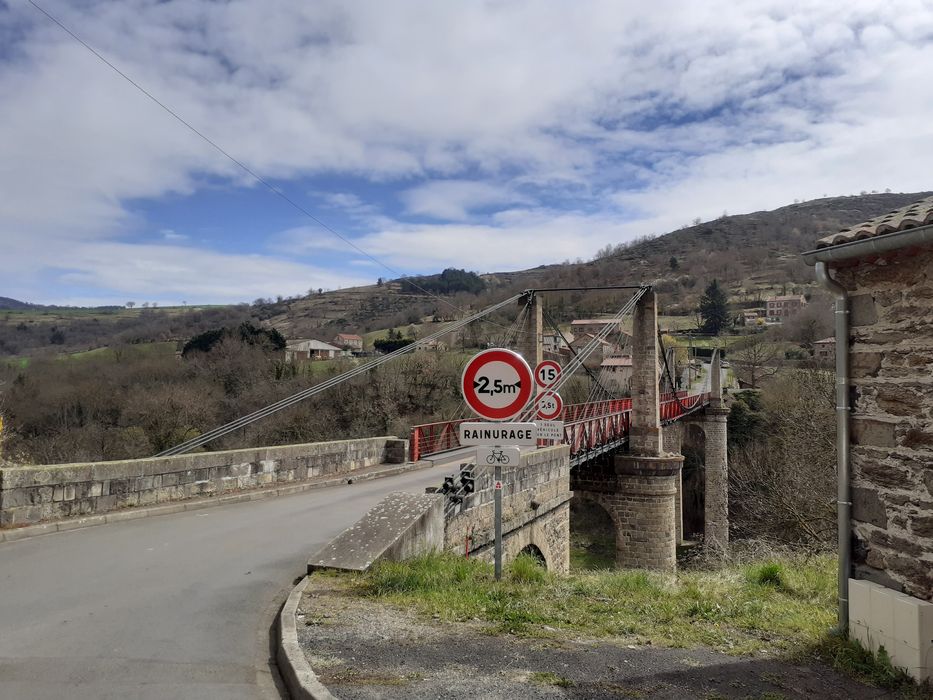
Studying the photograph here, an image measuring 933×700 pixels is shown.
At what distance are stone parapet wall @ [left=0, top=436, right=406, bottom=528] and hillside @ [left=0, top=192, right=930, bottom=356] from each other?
34503 millimetres

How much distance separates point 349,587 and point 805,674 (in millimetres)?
3187

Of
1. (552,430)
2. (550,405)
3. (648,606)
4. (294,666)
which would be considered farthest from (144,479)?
(550,405)

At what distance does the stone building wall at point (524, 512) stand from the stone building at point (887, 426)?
468cm

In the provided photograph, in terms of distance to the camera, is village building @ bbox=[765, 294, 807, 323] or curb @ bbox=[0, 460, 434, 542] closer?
curb @ bbox=[0, 460, 434, 542]

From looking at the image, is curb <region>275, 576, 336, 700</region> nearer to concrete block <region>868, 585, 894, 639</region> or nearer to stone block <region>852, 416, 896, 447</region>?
concrete block <region>868, 585, 894, 639</region>

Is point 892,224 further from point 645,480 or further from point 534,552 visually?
point 645,480

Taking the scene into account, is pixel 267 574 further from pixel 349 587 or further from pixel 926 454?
pixel 926 454

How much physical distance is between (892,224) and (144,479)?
27.9 feet

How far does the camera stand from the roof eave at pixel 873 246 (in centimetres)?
357

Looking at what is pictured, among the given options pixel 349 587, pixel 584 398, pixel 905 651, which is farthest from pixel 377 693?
pixel 584 398

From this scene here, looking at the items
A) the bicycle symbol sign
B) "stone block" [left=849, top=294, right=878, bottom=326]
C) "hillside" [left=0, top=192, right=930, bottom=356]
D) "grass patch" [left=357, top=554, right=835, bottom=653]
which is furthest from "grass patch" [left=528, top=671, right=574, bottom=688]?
"hillside" [left=0, top=192, right=930, bottom=356]

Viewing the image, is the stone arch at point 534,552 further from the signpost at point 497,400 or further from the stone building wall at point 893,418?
the stone building wall at point 893,418

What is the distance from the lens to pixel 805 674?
3680 millimetres

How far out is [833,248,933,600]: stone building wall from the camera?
365cm
